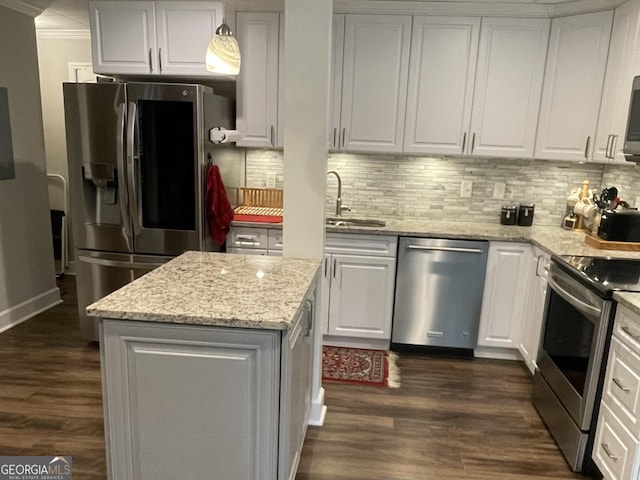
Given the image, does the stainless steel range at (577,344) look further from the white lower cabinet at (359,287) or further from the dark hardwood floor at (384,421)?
the white lower cabinet at (359,287)

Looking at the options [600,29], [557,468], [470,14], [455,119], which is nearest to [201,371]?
[557,468]

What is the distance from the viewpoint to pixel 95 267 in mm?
3371

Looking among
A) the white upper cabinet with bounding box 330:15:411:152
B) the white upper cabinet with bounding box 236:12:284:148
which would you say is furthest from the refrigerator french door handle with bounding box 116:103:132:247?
the white upper cabinet with bounding box 330:15:411:152

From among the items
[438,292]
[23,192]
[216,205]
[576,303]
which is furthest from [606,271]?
[23,192]

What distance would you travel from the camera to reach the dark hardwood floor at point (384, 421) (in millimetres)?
2340

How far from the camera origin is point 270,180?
12.9ft

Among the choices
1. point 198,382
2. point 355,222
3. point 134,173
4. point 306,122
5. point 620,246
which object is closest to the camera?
point 198,382

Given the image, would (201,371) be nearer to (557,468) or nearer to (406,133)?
(557,468)

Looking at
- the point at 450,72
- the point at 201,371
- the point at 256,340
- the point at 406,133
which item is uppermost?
the point at 450,72

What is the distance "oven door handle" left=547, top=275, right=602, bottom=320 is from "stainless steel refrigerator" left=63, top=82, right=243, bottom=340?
2.18m

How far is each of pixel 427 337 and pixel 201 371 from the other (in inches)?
85.7

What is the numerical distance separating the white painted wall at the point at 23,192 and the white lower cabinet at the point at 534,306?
3.83 meters

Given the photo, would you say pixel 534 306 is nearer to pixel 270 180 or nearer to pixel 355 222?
pixel 355 222

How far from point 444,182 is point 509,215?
1.79ft
